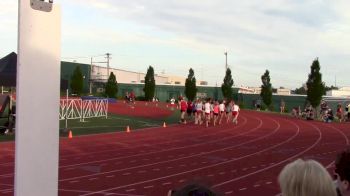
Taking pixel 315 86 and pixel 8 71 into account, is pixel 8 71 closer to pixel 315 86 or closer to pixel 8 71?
pixel 8 71

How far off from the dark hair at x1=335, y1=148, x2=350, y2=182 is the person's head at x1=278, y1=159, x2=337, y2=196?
2.38 feet

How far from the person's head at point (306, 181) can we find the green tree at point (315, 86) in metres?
40.5

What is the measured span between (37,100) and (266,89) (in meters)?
53.9

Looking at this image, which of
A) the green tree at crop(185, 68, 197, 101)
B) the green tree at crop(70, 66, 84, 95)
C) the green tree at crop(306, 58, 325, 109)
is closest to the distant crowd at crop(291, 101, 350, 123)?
the green tree at crop(306, 58, 325, 109)

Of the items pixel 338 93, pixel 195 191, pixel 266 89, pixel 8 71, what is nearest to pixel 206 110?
pixel 8 71

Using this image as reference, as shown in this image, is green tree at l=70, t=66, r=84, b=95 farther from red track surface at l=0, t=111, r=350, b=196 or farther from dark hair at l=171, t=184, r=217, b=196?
dark hair at l=171, t=184, r=217, b=196

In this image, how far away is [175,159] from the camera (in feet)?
49.5

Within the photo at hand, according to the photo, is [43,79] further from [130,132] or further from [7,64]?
[130,132]

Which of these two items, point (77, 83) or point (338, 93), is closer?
point (77, 83)

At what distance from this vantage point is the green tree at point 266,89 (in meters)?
55.6

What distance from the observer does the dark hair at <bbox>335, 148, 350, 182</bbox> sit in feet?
10.4

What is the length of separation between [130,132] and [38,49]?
69.2 ft

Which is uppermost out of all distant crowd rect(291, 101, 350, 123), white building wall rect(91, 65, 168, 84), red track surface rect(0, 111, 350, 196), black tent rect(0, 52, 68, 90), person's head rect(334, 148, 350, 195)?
white building wall rect(91, 65, 168, 84)

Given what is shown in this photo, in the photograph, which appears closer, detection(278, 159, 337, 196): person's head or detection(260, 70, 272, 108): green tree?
detection(278, 159, 337, 196): person's head
